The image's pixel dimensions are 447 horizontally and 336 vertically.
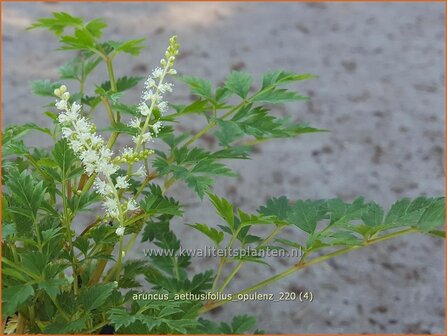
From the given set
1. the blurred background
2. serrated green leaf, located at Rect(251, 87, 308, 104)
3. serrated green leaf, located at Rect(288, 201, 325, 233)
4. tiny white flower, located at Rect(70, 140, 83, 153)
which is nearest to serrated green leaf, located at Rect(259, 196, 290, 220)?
serrated green leaf, located at Rect(288, 201, 325, 233)

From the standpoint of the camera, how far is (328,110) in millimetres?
2279

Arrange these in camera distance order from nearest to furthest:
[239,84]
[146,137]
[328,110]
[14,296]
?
[14,296] → [146,137] → [239,84] → [328,110]

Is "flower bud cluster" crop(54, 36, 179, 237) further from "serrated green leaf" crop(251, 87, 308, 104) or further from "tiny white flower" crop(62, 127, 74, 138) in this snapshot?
"serrated green leaf" crop(251, 87, 308, 104)

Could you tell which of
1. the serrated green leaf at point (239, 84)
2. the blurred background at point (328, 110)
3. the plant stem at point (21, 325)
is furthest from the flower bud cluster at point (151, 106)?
the blurred background at point (328, 110)

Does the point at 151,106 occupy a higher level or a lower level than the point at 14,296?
higher

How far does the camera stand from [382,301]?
1.70m

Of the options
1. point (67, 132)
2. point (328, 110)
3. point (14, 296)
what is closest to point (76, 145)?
point (67, 132)

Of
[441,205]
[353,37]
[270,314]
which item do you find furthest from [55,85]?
[353,37]

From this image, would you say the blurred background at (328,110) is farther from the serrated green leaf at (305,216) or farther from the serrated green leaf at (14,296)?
the serrated green leaf at (14,296)

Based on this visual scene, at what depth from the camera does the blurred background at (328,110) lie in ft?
5.59

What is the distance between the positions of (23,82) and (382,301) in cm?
146

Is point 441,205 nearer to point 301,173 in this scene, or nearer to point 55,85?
point 55,85

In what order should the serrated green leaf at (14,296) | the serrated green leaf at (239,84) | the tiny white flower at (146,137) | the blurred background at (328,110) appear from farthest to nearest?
the blurred background at (328,110), the serrated green leaf at (239,84), the tiny white flower at (146,137), the serrated green leaf at (14,296)

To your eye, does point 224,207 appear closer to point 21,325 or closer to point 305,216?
point 305,216
